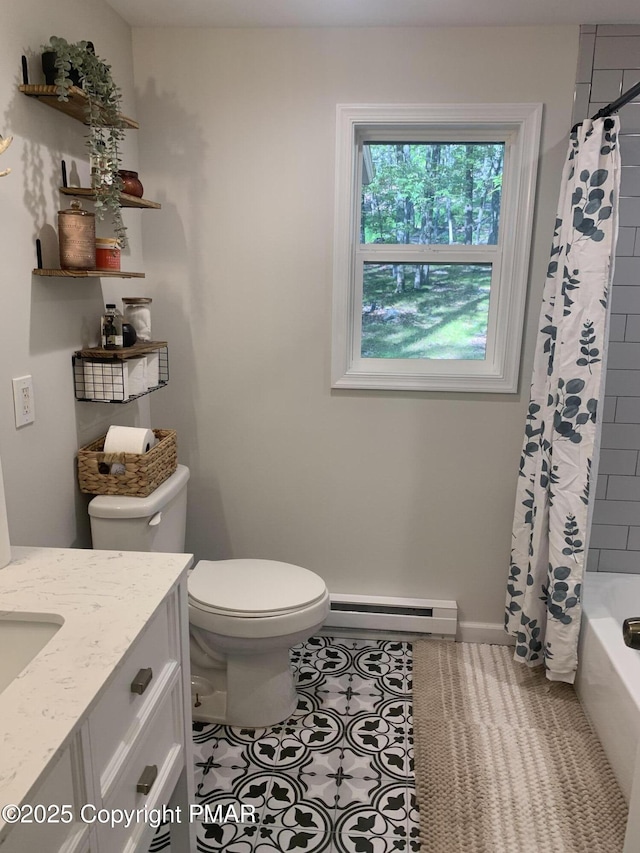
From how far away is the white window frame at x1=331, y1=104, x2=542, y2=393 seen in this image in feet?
7.41

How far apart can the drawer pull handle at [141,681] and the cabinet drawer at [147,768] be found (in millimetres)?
103

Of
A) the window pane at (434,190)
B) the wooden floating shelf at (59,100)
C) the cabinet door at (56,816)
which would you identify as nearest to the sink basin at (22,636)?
the cabinet door at (56,816)

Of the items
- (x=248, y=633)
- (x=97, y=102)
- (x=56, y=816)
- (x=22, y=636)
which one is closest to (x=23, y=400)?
(x=22, y=636)

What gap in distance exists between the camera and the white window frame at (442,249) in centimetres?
226

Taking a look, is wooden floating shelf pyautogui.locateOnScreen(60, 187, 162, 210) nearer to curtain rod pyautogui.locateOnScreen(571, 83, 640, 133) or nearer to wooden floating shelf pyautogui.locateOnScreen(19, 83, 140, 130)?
wooden floating shelf pyautogui.locateOnScreen(19, 83, 140, 130)

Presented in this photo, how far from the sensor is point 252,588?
2107mm

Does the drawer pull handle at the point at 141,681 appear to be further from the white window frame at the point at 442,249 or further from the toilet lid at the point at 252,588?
the white window frame at the point at 442,249

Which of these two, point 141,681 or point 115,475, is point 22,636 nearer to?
point 141,681

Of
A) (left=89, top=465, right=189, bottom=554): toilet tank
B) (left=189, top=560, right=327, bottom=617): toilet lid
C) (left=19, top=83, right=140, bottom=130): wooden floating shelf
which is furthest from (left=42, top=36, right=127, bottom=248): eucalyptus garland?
(left=189, top=560, right=327, bottom=617): toilet lid

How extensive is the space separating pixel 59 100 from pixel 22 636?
131 centimetres

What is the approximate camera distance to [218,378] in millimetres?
2523

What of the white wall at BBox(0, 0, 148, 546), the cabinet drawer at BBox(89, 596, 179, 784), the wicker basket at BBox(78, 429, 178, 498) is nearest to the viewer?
the cabinet drawer at BBox(89, 596, 179, 784)

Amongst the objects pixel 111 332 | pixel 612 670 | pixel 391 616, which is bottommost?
pixel 391 616

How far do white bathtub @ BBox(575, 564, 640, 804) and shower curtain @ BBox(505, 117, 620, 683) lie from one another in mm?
67
